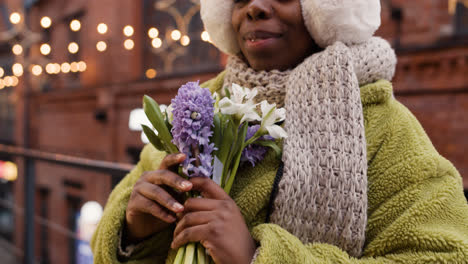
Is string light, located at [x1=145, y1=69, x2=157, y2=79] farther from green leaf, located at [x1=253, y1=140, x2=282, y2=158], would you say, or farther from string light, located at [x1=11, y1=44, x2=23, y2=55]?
green leaf, located at [x1=253, y1=140, x2=282, y2=158]

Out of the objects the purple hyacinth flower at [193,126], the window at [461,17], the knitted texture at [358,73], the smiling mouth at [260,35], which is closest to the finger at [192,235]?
the purple hyacinth flower at [193,126]

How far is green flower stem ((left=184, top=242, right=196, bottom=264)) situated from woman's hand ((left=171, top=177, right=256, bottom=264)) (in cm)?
1

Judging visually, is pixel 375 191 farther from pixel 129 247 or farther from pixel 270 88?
pixel 129 247

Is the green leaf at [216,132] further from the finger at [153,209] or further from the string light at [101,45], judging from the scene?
the string light at [101,45]

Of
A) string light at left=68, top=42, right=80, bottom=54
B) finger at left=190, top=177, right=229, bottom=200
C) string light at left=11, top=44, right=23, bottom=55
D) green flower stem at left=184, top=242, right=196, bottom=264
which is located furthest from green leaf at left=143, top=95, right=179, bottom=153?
string light at left=11, top=44, right=23, bottom=55

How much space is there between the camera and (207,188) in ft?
2.65

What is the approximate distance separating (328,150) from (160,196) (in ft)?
1.33

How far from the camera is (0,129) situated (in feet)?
42.5

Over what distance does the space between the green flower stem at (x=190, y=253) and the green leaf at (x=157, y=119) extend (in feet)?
0.70

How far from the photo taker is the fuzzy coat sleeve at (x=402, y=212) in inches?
31.4

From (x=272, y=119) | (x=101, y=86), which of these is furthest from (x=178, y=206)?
(x=101, y=86)

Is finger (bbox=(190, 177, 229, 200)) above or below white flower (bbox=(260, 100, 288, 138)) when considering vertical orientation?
below

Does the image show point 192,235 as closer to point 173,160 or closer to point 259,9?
point 173,160

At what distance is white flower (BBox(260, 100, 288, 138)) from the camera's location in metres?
0.84
